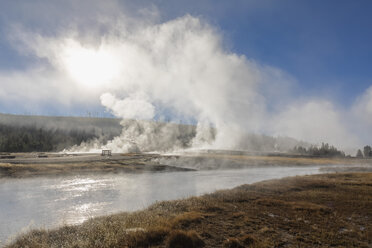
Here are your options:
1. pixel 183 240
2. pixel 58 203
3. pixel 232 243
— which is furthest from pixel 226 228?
pixel 58 203

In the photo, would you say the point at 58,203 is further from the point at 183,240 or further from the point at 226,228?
the point at 226,228

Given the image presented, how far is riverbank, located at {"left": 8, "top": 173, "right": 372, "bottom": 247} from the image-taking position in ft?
41.9

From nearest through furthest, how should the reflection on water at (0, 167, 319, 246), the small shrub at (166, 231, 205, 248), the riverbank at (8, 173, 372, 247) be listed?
the small shrub at (166, 231, 205, 248)
the riverbank at (8, 173, 372, 247)
the reflection on water at (0, 167, 319, 246)

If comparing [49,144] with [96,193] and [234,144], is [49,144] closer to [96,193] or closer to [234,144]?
[234,144]

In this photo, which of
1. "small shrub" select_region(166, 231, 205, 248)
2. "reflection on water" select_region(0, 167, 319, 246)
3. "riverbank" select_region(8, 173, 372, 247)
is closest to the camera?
"small shrub" select_region(166, 231, 205, 248)

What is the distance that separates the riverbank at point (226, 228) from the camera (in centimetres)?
1278

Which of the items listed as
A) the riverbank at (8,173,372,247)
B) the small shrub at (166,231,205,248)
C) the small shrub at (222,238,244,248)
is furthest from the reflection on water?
the small shrub at (222,238,244,248)

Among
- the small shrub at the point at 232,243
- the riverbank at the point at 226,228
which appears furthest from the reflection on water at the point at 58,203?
the small shrub at the point at 232,243

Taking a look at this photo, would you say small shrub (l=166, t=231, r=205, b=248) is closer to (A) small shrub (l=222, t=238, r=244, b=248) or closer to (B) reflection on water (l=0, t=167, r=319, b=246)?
(A) small shrub (l=222, t=238, r=244, b=248)

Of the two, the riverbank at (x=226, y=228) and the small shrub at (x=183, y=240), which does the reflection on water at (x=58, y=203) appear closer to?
the riverbank at (x=226, y=228)

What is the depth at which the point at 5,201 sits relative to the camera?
25984 millimetres

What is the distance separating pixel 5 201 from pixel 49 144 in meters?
160

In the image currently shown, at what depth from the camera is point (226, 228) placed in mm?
15594

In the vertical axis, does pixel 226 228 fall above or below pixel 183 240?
below
